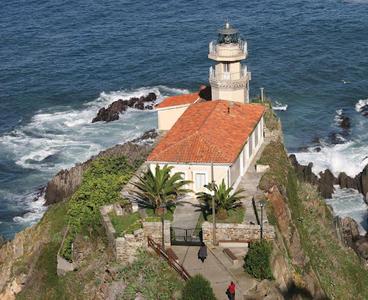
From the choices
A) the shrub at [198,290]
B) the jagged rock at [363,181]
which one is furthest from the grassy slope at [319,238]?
the jagged rock at [363,181]

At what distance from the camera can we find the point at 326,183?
205ft

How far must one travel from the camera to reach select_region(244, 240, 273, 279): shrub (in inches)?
1355

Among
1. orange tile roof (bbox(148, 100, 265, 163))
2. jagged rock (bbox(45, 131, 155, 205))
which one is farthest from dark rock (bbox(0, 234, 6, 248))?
orange tile roof (bbox(148, 100, 265, 163))

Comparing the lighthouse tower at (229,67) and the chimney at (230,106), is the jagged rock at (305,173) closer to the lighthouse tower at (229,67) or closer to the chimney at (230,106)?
the lighthouse tower at (229,67)

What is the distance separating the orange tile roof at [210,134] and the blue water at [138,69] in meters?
18.5

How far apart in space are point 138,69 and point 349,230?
151ft

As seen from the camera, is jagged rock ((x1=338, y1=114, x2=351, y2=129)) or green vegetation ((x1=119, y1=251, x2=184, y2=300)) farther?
jagged rock ((x1=338, y1=114, x2=351, y2=129))

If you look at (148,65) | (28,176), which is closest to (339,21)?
(148,65)

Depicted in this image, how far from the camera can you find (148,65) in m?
94.5

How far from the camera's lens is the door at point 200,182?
138 feet

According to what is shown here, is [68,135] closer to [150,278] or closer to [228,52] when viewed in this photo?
[228,52]

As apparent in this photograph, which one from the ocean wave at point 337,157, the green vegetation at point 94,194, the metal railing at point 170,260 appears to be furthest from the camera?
the ocean wave at point 337,157

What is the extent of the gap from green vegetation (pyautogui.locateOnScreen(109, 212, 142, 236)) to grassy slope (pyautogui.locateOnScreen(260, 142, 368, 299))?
7.21m

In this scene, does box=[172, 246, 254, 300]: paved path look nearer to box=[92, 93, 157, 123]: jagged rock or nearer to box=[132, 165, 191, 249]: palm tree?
box=[132, 165, 191, 249]: palm tree
